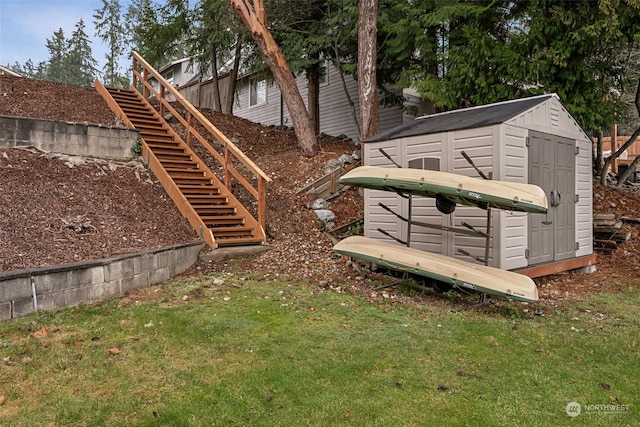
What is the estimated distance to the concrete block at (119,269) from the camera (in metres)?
5.09

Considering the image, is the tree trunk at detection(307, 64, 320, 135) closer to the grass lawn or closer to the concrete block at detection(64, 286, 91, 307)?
the concrete block at detection(64, 286, 91, 307)

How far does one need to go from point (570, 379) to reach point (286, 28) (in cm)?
1138

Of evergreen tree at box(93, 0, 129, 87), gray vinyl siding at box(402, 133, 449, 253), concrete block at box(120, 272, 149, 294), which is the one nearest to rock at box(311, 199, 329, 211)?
gray vinyl siding at box(402, 133, 449, 253)

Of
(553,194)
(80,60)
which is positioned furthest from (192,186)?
(80,60)

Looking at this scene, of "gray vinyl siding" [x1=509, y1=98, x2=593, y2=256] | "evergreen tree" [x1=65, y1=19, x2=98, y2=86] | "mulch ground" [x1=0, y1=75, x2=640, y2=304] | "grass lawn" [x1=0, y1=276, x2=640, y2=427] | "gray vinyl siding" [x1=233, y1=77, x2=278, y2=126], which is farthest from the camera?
"evergreen tree" [x1=65, y1=19, x2=98, y2=86]

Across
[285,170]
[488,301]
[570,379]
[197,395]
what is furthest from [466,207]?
[285,170]

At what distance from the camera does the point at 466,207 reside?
626cm

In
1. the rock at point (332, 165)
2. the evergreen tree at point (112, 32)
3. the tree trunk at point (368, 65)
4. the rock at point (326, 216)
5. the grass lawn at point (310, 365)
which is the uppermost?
the evergreen tree at point (112, 32)

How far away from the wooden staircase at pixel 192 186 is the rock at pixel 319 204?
159 centimetres

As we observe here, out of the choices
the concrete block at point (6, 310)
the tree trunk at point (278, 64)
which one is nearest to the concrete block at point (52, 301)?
the concrete block at point (6, 310)

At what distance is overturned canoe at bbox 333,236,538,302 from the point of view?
4.82 m

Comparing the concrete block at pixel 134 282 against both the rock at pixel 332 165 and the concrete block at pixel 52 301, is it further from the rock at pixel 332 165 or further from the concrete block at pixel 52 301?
the rock at pixel 332 165

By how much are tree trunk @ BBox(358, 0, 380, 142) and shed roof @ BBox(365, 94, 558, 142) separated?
7.50ft

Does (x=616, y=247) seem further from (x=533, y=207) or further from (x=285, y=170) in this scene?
(x=285, y=170)
